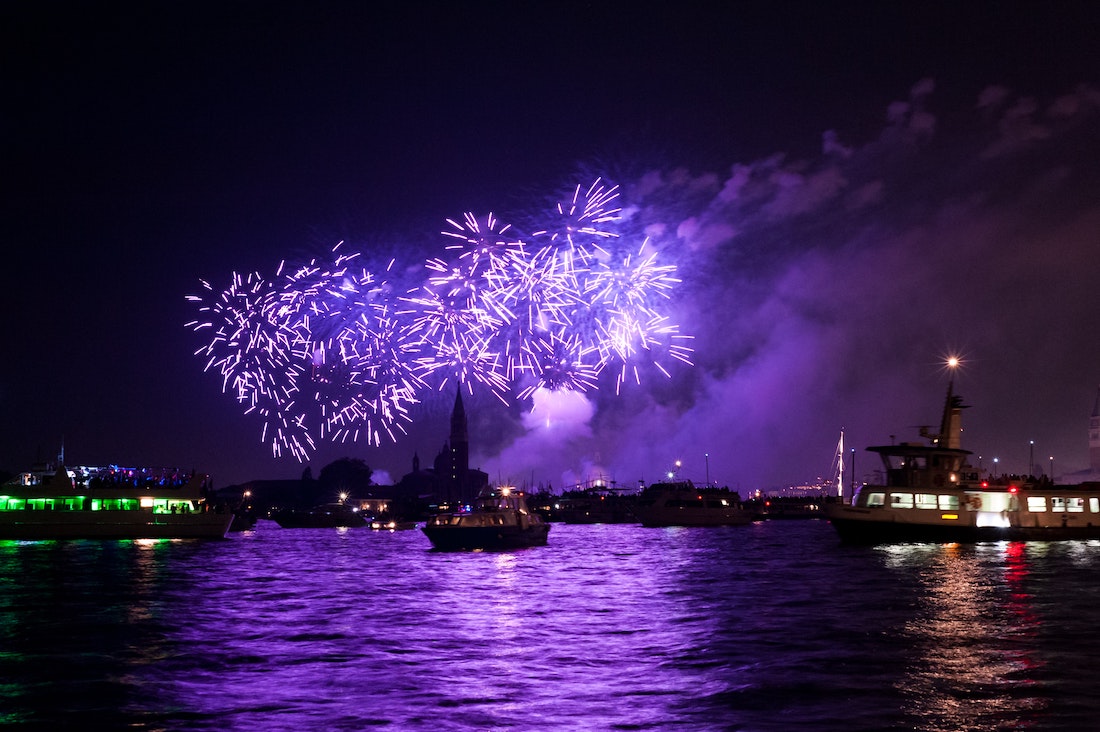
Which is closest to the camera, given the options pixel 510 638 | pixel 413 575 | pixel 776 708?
pixel 776 708

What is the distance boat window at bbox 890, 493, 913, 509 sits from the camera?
79375mm

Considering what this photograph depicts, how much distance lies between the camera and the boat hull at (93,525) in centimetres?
10262

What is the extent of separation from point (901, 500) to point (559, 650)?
5926 cm

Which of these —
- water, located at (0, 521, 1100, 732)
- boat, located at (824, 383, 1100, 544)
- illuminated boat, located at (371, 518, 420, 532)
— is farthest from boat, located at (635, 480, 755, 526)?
water, located at (0, 521, 1100, 732)

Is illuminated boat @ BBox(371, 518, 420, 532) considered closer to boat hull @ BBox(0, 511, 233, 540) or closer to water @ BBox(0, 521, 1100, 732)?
boat hull @ BBox(0, 511, 233, 540)

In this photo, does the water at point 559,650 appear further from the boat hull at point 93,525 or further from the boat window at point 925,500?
the boat hull at point 93,525

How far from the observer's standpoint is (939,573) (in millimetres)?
52812

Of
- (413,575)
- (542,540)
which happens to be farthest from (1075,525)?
(413,575)

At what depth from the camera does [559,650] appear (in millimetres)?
27797

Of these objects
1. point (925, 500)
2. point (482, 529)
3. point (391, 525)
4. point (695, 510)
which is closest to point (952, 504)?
point (925, 500)

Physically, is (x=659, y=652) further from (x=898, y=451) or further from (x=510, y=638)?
(x=898, y=451)

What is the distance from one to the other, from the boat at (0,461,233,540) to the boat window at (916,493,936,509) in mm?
73822

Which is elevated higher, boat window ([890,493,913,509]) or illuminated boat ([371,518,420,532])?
boat window ([890,493,913,509])

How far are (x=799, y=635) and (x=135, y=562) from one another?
52238 mm
